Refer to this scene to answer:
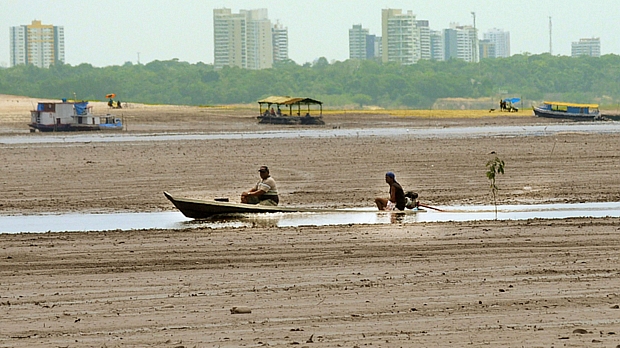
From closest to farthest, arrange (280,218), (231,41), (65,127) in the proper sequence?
1. (280,218)
2. (65,127)
3. (231,41)

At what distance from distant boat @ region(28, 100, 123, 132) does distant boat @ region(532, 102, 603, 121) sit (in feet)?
85.4

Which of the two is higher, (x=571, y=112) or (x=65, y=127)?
(x=571, y=112)

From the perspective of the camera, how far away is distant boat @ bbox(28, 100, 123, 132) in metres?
48.5

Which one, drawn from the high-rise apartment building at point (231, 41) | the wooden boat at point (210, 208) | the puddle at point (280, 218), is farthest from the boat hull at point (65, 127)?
the high-rise apartment building at point (231, 41)

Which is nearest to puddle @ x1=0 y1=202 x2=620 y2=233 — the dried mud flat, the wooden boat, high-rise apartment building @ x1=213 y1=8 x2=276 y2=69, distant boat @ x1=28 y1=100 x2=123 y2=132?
the wooden boat

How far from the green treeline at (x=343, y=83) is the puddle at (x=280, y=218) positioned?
98.0 meters

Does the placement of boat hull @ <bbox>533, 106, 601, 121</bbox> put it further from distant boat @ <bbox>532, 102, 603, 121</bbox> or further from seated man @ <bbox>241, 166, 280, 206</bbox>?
seated man @ <bbox>241, 166, 280, 206</bbox>

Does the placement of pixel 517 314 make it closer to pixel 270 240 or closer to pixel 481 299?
pixel 481 299

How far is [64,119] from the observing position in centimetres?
4906

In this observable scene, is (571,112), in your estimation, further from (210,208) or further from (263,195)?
(210,208)

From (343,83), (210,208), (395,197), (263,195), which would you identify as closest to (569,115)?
(395,197)

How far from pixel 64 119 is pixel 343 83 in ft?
275

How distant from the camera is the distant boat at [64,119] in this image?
4847 centimetres

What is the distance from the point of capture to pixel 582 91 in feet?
433
